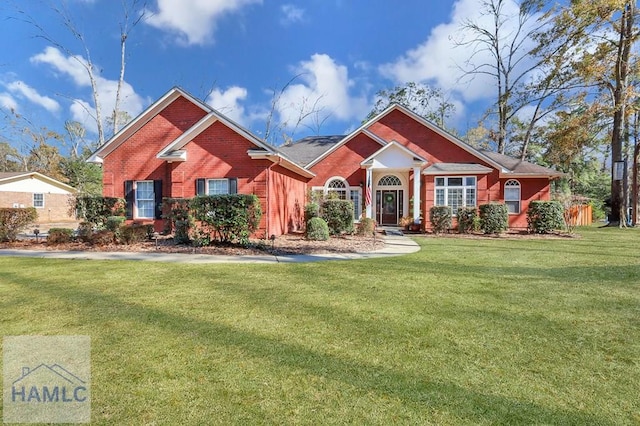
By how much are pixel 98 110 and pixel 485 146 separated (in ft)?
125

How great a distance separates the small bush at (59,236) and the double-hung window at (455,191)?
16.2m

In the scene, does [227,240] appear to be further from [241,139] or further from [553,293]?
[553,293]

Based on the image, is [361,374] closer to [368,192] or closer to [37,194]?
[368,192]

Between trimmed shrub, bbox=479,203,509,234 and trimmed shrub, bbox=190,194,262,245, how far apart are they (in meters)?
11.0

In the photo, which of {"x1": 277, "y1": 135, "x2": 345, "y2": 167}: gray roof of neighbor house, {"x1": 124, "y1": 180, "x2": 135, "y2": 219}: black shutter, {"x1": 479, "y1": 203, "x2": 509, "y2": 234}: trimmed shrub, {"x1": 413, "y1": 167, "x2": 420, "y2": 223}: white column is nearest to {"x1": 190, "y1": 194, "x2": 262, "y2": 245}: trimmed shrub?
{"x1": 124, "y1": 180, "x2": 135, "y2": 219}: black shutter

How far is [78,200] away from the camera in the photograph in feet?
38.5

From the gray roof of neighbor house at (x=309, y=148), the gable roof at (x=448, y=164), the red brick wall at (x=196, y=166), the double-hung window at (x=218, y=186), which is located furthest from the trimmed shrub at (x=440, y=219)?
the double-hung window at (x=218, y=186)

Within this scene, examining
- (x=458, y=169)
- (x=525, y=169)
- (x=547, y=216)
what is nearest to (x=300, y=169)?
(x=458, y=169)

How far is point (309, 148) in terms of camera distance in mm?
21844

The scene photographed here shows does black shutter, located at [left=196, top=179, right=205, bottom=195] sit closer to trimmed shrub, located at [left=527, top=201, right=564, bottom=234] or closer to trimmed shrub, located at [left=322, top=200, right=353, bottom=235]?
trimmed shrub, located at [left=322, top=200, right=353, bottom=235]

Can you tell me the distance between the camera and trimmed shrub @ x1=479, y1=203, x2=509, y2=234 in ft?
48.5

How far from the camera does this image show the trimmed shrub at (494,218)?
14797 mm

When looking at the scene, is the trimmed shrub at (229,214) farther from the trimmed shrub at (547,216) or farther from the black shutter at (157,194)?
the trimmed shrub at (547,216)

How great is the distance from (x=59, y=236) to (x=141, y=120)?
6398 millimetres
